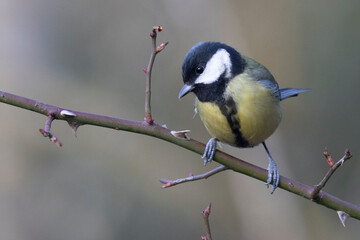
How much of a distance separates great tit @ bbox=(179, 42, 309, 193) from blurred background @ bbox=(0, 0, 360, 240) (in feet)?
6.41

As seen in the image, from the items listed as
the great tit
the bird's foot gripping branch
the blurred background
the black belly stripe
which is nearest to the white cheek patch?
the great tit

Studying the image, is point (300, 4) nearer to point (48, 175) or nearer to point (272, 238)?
point (272, 238)

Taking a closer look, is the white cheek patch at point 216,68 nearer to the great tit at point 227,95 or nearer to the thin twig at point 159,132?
the great tit at point 227,95

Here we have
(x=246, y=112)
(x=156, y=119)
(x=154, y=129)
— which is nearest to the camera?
(x=154, y=129)

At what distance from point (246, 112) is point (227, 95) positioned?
147mm

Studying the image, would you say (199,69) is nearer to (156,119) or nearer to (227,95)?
(227,95)

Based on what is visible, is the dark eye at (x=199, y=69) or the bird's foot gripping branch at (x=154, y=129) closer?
the bird's foot gripping branch at (x=154, y=129)

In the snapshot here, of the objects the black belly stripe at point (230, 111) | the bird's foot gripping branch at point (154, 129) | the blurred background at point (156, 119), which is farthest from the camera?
the blurred background at point (156, 119)

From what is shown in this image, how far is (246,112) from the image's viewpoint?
2750 millimetres

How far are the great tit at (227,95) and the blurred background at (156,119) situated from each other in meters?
1.95

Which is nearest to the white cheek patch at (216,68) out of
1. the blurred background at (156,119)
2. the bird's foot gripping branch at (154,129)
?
the bird's foot gripping branch at (154,129)

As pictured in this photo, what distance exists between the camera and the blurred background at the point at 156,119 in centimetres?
498

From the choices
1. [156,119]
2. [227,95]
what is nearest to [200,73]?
[227,95]

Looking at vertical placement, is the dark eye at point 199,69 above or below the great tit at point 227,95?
above
